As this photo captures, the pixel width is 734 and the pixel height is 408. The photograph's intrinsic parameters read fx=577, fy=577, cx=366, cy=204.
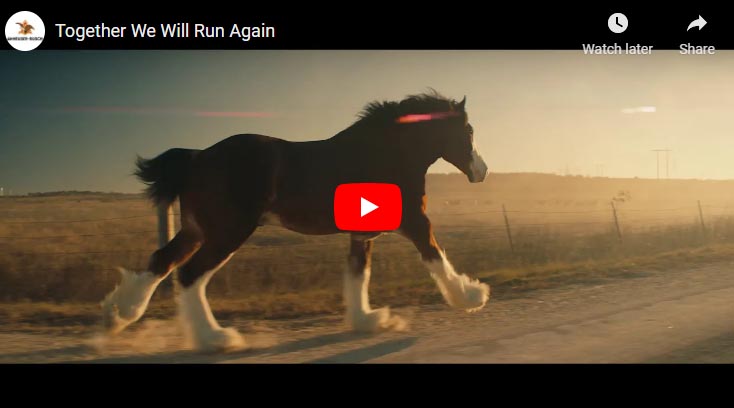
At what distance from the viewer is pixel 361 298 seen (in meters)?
5.62

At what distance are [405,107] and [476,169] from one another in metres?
0.98

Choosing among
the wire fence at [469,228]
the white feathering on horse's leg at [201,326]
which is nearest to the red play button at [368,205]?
the white feathering on horse's leg at [201,326]

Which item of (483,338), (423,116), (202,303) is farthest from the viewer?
(423,116)

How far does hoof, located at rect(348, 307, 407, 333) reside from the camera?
5.48m

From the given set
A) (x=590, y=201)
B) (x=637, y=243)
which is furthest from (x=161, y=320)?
(x=590, y=201)

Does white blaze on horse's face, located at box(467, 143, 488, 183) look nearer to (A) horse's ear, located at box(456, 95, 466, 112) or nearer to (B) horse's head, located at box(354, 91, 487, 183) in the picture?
(B) horse's head, located at box(354, 91, 487, 183)

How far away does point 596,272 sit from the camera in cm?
877

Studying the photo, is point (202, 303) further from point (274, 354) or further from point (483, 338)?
point (483, 338)

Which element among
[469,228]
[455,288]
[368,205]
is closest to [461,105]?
[368,205]

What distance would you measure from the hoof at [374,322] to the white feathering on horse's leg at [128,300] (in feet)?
6.06

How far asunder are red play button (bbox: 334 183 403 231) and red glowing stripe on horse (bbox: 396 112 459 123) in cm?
76

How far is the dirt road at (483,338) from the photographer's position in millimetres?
4504
